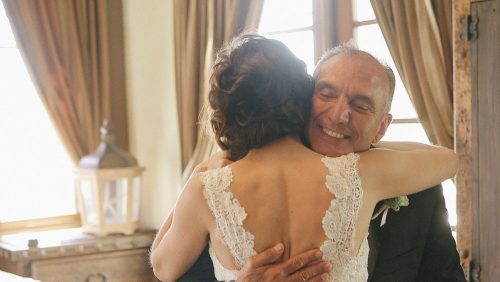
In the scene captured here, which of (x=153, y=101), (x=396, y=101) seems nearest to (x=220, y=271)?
(x=396, y=101)

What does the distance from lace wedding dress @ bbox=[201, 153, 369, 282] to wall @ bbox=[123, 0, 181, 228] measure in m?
3.36

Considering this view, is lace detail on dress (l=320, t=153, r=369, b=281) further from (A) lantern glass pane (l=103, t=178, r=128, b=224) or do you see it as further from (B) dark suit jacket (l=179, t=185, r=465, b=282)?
(A) lantern glass pane (l=103, t=178, r=128, b=224)

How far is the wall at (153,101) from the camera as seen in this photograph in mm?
5109

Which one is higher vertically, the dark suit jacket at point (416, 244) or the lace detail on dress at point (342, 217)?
the lace detail on dress at point (342, 217)

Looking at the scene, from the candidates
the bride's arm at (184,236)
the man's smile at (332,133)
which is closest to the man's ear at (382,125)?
the man's smile at (332,133)

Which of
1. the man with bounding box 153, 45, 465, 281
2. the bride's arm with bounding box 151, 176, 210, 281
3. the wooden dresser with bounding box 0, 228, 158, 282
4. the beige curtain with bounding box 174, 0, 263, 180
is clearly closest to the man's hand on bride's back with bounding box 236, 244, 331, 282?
the man with bounding box 153, 45, 465, 281

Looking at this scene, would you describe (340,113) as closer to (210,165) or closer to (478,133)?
(210,165)

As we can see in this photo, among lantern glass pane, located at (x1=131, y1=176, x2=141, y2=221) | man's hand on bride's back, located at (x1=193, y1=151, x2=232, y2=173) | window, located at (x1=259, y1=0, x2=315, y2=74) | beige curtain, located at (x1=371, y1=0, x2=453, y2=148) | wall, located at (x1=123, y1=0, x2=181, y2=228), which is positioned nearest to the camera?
man's hand on bride's back, located at (x1=193, y1=151, x2=232, y2=173)

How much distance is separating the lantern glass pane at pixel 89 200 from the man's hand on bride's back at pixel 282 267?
10.1ft

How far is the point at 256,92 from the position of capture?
5.63 feet

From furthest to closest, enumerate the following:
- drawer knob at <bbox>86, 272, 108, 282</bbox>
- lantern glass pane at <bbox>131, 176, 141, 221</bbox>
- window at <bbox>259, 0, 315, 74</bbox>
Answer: lantern glass pane at <bbox>131, 176, 141, 221</bbox>
drawer knob at <bbox>86, 272, 108, 282</bbox>
window at <bbox>259, 0, 315, 74</bbox>

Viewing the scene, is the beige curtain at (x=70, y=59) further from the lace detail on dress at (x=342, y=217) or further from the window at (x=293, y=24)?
the lace detail on dress at (x=342, y=217)

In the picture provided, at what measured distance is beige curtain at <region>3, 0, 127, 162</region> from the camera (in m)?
4.98

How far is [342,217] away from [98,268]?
3187 mm
